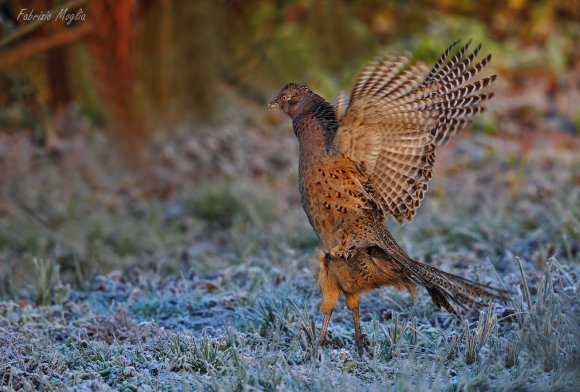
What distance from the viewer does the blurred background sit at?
7473mm

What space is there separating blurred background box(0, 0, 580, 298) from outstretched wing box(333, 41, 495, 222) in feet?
5.03

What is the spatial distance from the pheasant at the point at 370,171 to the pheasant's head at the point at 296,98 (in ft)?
0.04

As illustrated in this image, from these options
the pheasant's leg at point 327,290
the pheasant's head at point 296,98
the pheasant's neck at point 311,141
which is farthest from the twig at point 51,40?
the pheasant's leg at point 327,290

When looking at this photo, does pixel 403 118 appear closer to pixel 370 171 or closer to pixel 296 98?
pixel 370 171

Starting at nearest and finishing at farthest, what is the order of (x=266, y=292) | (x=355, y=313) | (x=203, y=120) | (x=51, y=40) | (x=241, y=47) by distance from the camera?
(x=355, y=313) < (x=266, y=292) < (x=51, y=40) < (x=203, y=120) < (x=241, y=47)

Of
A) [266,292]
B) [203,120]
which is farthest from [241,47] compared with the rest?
[266,292]

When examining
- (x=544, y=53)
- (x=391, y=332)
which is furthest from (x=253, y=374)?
(x=544, y=53)

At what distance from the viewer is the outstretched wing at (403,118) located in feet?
14.2

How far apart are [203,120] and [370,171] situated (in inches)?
261

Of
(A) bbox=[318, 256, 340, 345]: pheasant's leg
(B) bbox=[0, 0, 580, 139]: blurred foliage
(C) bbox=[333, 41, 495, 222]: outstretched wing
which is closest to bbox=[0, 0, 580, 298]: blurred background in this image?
(B) bbox=[0, 0, 580, 139]: blurred foliage

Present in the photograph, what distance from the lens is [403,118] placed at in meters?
4.41

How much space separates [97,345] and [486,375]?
1846 mm
